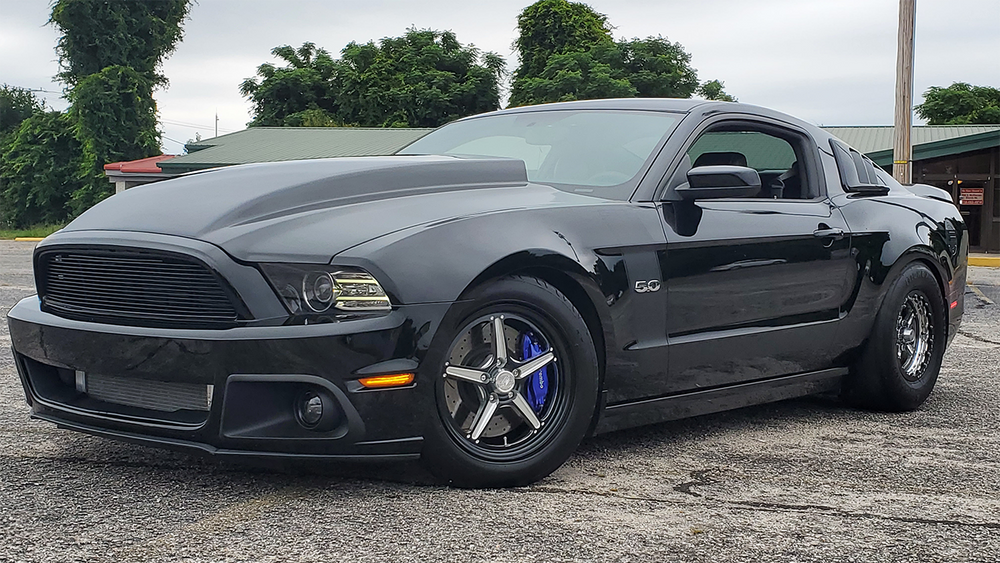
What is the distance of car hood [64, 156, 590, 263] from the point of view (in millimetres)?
3322

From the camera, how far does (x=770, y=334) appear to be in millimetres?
4484

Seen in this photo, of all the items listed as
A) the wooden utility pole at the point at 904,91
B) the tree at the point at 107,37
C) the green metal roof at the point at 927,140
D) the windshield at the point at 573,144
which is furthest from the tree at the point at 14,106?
the windshield at the point at 573,144

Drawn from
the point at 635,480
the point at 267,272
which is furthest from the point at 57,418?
the point at 635,480

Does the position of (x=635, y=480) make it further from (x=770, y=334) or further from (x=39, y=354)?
(x=39, y=354)

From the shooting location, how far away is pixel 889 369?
5098 millimetres

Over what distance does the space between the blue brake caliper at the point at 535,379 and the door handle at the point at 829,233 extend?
168 cm

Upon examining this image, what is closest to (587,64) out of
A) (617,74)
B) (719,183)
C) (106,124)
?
(617,74)

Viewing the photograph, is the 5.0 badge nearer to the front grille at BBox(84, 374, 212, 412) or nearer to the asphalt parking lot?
the asphalt parking lot

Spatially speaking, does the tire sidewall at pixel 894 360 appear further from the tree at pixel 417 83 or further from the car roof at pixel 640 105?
the tree at pixel 417 83

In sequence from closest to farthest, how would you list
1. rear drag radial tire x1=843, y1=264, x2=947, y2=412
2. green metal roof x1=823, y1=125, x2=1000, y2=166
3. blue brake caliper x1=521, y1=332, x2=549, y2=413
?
blue brake caliper x1=521, y1=332, x2=549, y2=413 → rear drag radial tire x1=843, y1=264, x2=947, y2=412 → green metal roof x1=823, y1=125, x2=1000, y2=166

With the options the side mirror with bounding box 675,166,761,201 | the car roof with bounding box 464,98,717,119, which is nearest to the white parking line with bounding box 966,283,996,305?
the car roof with bounding box 464,98,717,119

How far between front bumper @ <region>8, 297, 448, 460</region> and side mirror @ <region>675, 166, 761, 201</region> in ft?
4.31

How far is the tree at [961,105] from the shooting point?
5269 cm

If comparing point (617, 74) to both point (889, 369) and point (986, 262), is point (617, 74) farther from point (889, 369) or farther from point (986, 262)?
point (889, 369)
